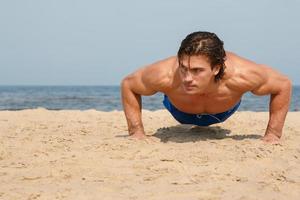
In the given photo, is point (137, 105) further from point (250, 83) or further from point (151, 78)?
point (250, 83)

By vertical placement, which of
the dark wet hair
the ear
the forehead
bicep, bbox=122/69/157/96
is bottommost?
bicep, bbox=122/69/157/96

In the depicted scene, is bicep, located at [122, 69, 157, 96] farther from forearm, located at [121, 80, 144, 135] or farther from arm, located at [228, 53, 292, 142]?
arm, located at [228, 53, 292, 142]

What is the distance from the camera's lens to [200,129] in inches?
206

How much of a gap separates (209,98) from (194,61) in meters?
0.57

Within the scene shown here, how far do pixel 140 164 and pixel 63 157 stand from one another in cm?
65

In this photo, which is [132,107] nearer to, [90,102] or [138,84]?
[138,84]

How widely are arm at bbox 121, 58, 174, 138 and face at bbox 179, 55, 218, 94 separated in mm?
284

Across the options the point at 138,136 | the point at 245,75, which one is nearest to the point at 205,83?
the point at 245,75

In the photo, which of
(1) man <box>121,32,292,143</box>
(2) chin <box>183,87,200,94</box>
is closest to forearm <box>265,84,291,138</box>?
(1) man <box>121,32,292,143</box>

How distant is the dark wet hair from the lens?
147 inches

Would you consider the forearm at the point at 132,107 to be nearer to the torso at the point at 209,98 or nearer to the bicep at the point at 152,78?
the bicep at the point at 152,78

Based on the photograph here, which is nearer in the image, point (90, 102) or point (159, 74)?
point (159, 74)

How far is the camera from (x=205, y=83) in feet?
12.8

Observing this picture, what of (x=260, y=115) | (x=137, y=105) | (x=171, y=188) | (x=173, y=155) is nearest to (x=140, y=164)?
(x=173, y=155)
